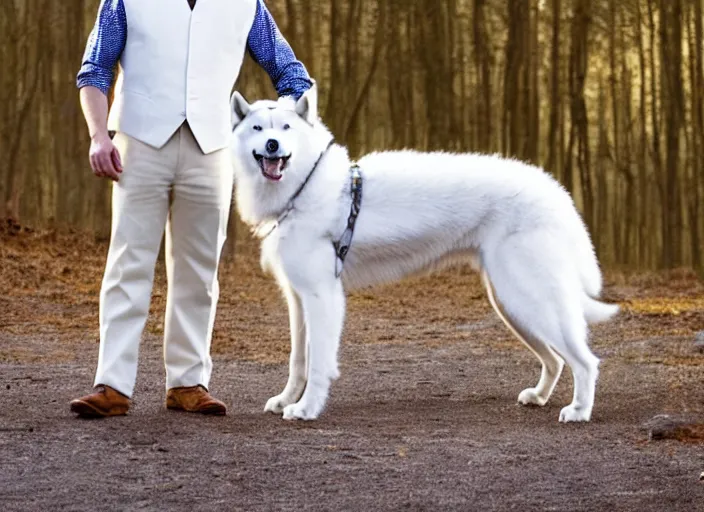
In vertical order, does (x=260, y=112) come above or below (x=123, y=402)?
above

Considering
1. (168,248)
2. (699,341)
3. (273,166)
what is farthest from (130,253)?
(699,341)

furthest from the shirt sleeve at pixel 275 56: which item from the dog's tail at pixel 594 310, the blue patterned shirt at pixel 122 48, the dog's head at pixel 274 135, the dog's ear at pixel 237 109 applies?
the dog's tail at pixel 594 310

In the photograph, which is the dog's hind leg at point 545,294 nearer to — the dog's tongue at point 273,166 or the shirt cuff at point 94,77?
the dog's tongue at point 273,166

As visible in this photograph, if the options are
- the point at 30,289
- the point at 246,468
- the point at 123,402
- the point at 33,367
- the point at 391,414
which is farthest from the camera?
the point at 30,289

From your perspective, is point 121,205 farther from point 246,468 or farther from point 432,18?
point 432,18

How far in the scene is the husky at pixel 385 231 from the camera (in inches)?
212

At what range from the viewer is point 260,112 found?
17.5 ft

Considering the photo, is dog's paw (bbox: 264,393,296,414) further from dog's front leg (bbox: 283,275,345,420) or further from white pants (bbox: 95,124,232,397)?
white pants (bbox: 95,124,232,397)

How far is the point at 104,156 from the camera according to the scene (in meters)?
4.95

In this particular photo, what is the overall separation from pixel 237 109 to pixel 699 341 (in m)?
4.08

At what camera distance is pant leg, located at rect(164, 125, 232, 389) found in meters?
5.27

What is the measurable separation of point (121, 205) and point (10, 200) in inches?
359

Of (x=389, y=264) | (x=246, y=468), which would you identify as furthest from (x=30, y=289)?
(x=246, y=468)

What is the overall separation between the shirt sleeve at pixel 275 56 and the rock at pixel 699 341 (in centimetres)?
364
